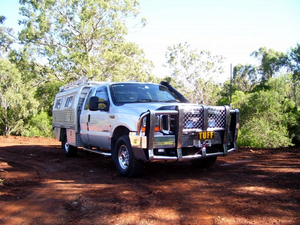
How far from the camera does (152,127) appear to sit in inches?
197

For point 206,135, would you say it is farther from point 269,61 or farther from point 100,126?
point 269,61

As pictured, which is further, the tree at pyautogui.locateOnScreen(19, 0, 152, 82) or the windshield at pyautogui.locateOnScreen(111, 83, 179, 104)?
the tree at pyautogui.locateOnScreen(19, 0, 152, 82)

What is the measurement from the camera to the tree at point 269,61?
42.0 metres

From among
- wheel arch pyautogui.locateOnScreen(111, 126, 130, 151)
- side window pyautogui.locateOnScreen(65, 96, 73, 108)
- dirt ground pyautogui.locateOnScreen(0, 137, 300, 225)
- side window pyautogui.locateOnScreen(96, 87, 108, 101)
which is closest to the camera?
dirt ground pyautogui.locateOnScreen(0, 137, 300, 225)

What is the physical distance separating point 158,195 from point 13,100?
27.1 metres

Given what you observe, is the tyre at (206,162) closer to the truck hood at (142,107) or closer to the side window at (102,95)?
the truck hood at (142,107)

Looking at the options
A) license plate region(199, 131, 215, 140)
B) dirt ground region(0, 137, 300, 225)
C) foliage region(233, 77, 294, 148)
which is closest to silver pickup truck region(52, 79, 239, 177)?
license plate region(199, 131, 215, 140)

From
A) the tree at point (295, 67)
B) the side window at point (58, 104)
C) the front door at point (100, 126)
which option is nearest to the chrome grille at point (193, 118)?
the front door at point (100, 126)

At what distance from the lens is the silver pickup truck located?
515 centimetres

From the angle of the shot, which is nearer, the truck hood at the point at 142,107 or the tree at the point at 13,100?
the truck hood at the point at 142,107

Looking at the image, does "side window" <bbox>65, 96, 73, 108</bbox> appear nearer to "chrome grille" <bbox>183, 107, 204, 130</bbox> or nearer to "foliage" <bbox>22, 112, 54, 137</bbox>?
"chrome grille" <bbox>183, 107, 204, 130</bbox>

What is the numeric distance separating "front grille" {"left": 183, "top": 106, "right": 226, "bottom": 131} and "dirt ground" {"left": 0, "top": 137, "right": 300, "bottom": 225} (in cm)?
97

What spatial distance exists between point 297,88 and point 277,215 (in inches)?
1679

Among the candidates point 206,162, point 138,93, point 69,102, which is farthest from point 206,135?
point 69,102
